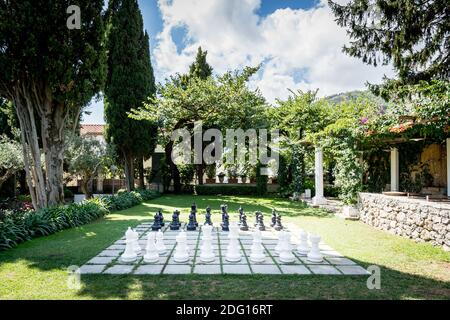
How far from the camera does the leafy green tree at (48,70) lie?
7.73 meters

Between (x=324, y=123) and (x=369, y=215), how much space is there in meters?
8.29

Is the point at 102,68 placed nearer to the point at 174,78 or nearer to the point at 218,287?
the point at 174,78

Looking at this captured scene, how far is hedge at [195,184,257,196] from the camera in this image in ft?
59.7

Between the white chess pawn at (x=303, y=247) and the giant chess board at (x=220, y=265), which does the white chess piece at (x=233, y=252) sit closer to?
the giant chess board at (x=220, y=265)

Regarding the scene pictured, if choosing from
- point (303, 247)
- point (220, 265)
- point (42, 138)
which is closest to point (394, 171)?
point (303, 247)

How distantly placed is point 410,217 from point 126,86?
49.0ft

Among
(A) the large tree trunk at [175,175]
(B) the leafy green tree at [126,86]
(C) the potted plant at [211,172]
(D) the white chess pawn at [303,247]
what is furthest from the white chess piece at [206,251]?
(C) the potted plant at [211,172]

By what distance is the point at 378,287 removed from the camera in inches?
138

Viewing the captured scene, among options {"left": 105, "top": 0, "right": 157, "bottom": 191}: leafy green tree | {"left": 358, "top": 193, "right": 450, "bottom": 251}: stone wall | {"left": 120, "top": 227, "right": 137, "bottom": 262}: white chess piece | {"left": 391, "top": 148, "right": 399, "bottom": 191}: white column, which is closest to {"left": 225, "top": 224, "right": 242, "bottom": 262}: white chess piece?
{"left": 120, "top": 227, "right": 137, "bottom": 262}: white chess piece

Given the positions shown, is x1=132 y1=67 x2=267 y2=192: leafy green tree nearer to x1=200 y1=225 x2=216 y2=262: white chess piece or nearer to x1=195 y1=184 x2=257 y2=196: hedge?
Result: x1=195 y1=184 x2=257 y2=196: hedge

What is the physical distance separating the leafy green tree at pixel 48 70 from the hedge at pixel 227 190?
10.2 metres

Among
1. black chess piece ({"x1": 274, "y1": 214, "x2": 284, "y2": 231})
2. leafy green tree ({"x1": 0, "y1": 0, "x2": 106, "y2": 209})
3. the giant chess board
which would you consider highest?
leafy green tree ({"x1": 0, "y1": 0, "x2": 106, "y2": 209})

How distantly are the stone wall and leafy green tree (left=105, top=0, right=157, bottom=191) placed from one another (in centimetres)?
1246

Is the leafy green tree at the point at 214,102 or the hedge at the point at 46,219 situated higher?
the leafy green tree at the point at 214,102
